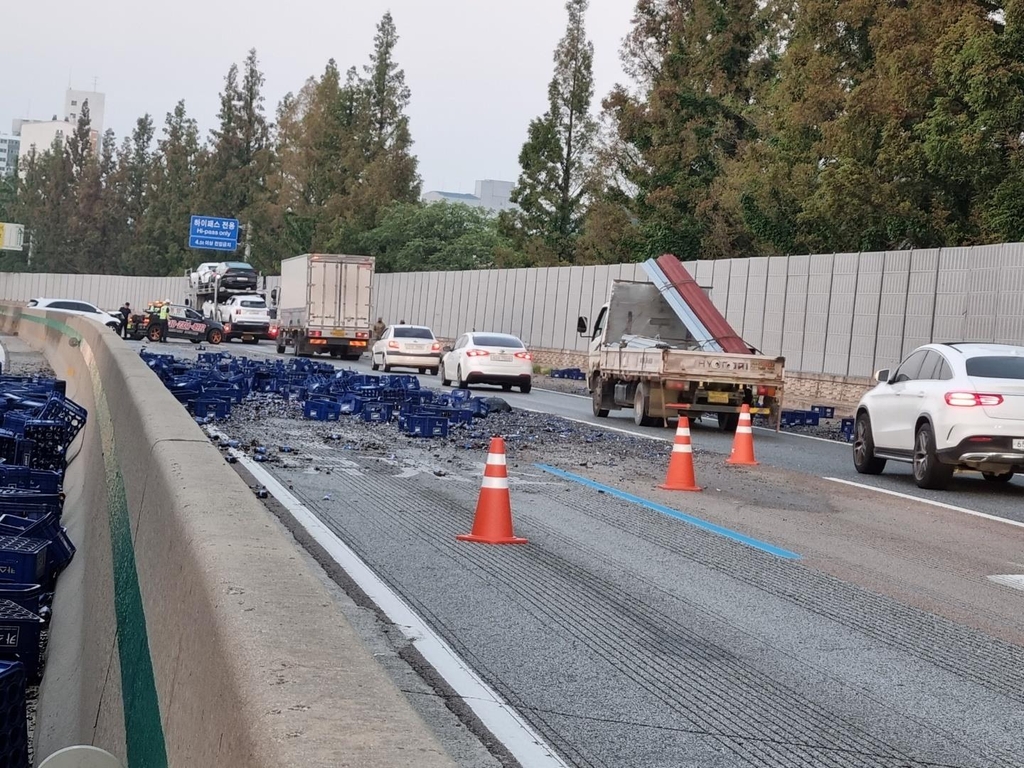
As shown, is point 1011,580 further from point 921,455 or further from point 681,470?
point 921,455

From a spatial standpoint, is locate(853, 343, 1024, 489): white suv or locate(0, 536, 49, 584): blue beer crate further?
locate(853, 343, 1024, 489): white suv

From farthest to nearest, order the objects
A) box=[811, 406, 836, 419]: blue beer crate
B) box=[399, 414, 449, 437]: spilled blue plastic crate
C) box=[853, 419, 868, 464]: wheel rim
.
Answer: box=[811, 406, 836, 419]: blue beer crate, box=[399, 414, 449, 437]: spilled blue plastic crate, box=[853, 419, 868, 464]: wheel rim

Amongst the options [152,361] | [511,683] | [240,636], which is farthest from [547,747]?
[152,361]

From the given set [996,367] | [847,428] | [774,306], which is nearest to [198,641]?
[996,367]

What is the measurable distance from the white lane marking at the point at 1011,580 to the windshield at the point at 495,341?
2569 centimetres

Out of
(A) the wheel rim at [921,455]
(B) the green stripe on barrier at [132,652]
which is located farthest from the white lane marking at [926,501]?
(B) the green stripe on barrier at [132,652]

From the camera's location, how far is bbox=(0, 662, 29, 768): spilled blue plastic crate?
552cm

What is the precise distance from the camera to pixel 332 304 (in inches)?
2189

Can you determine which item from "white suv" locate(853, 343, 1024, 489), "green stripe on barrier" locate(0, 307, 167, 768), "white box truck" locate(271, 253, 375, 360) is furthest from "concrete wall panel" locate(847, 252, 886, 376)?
"green stripe on barrier" locate(0, 307, 167, 768)

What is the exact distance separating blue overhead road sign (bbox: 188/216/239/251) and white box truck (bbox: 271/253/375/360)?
4551cm

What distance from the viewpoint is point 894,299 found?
107ft

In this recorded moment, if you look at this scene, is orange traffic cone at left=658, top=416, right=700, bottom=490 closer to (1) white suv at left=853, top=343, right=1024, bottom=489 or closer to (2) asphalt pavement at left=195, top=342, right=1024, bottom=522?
(2) asphalt pavement at left=195, top=342, right=1024, bottom=522

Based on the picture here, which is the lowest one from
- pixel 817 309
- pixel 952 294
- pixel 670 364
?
pixel 670 364

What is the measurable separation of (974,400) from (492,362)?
67.1 feet
